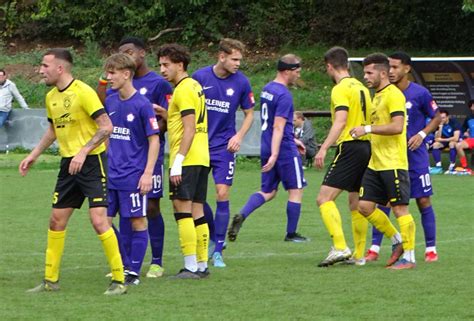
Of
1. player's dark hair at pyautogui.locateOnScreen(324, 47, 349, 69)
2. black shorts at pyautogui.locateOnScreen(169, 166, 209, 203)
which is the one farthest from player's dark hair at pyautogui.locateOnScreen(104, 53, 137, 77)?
player's dark hair at pyautogui.locateOnScreen(324, 47, 349, 69)

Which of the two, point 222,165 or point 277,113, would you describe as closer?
point 222,165

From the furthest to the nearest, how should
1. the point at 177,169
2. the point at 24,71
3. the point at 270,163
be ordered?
the point at 24,71, the point at 270,163, the point at 177,169

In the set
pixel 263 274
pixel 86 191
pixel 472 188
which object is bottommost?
pixel 472 188

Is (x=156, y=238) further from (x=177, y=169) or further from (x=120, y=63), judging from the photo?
(x=120, y=63)

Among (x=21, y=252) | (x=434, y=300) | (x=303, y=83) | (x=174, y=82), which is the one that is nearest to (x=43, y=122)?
(x=303, y=83)

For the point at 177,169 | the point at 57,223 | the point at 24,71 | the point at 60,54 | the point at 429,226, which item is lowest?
the point at 24,71

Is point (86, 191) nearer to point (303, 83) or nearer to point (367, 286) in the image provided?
point (367, 286)

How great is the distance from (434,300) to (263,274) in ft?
6.49

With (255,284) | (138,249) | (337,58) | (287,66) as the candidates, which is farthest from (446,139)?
(138,249)

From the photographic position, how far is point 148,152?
32.6 ft

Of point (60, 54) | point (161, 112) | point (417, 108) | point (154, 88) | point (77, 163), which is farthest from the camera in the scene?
point (417, 108)

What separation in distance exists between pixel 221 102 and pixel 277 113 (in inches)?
60.0

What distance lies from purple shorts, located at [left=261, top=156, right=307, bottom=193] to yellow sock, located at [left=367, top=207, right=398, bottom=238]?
2522mm

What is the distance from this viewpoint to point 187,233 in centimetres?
1020
